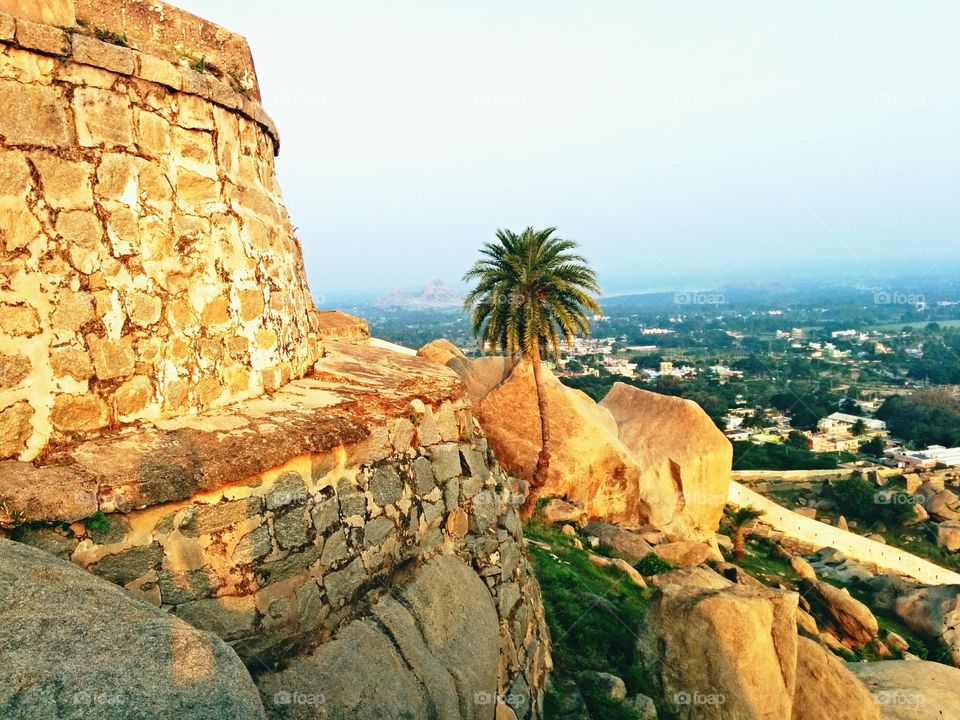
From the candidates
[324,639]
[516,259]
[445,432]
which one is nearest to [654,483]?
[516,259]

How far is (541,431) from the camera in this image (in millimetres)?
19125

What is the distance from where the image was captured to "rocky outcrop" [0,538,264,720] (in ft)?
8.52

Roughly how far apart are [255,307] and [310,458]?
139cm

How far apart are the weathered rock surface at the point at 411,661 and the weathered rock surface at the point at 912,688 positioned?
747cm

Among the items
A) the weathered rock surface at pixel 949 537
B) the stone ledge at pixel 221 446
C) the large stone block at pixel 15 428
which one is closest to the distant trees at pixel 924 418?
the weathered rock surface at pixel 949 537

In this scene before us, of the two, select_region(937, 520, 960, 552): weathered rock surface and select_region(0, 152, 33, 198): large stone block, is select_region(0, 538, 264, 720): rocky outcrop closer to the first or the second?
select_region(0, 152, 33, 198): large stone block

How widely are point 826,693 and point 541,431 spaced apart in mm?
11255

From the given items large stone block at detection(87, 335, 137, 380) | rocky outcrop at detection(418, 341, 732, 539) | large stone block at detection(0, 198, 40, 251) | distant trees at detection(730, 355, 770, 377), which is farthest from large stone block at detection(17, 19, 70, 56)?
distant trees at detection(730, 355, 770, 377)

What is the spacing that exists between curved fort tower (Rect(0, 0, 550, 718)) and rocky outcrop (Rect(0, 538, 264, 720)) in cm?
1

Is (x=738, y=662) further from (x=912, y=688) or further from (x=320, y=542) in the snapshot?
(x=320, y=542)

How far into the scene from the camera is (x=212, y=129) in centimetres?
486

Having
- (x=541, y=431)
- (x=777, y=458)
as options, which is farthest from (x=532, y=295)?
(x=777, y=458)

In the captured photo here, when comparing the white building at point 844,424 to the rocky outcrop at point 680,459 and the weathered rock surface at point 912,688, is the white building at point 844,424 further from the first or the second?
the weathered rock surface at point 912,688

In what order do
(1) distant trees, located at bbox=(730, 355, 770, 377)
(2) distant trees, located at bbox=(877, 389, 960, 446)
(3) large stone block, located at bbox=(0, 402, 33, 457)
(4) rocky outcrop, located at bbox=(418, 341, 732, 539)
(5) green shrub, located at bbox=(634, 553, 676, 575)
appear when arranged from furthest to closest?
(1) distant trees, located at bbox=(730, 355, 770, 377)
(2) distant trees, located at bbox=(877, 389, 960, 446)
(4) rocky outcrop, located at bbox=(418, 341, 732, 539)
(5) green shrub, located at bbox=(634, 553, 676, 575)
(3) large stone block, located at bbox=(0, 402, 33, 457)
